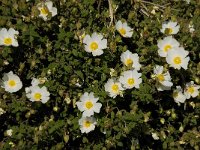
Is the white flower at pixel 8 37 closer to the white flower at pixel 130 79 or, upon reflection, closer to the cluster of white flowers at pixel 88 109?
the cluster of white flowers at pixel 88 109

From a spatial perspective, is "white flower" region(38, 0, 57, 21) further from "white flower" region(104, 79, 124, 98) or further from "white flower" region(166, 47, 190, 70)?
"white flower" region(166, 47, 190, 70)

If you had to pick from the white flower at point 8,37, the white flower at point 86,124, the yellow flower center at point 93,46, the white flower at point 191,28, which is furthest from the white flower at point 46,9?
the white flower at point 191,28

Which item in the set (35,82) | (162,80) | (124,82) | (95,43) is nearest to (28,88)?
(35,82)

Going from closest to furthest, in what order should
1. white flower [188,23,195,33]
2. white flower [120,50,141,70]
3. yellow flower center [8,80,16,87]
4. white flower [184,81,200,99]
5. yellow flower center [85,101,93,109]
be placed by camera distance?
1. yellow flower center [85,101,93,109]
2. yellow flower center [8,80,16,87]
3. white flower [120,50,141,70]
4. white flower [184,81,200,99]
5. white flower [188,23,195,33]

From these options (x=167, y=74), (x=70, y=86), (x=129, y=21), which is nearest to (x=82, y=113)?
(x=70, y=86)

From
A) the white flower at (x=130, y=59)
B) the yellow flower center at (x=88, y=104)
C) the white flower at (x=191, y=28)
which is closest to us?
the yellow flower center at (x=88, y=104)

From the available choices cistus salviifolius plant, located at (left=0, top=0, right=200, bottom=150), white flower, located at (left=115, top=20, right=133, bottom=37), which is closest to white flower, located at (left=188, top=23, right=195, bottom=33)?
cistus salviifolius plant, located at (left=0, top=0, right=200, bottom=150)

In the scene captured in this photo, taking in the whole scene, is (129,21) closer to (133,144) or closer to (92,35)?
(92,35)
